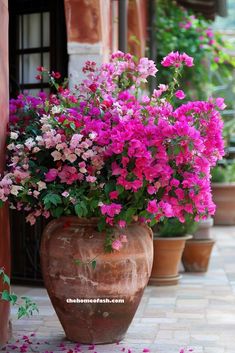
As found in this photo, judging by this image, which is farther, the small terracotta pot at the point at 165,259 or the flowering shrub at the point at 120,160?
the small terracotta pot at the point at 165,259

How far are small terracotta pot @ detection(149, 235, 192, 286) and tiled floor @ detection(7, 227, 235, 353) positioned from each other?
0.34 ft

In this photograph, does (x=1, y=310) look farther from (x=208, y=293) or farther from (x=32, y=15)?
(x=32, y=15)

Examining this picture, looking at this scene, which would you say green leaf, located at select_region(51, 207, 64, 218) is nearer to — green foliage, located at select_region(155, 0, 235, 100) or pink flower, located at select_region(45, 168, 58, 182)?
pink flower, located at select_region(45, 168, 58, 182)

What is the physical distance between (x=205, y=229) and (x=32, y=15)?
245 cm

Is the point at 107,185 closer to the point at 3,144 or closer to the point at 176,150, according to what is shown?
the point at 176,150

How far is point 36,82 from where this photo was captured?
5.13m

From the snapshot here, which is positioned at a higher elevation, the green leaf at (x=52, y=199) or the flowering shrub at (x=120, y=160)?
the flowering shrub at (x=120, y=160)

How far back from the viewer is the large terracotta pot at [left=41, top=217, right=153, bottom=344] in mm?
3285

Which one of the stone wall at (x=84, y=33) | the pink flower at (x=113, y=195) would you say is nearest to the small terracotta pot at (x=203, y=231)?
the stone wall at (x=84, y=33)

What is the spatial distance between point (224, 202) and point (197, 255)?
166 inches

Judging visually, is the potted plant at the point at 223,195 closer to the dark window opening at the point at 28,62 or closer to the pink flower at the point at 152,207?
the dark window opening at the point at 28,62

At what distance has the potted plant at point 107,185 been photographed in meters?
3.12

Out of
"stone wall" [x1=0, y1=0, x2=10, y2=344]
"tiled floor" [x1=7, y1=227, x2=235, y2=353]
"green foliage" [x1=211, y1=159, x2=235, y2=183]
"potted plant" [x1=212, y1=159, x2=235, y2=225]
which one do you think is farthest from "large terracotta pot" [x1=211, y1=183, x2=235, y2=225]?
"stone wall" [x1=0, y1=0, x2=10, y2=344]

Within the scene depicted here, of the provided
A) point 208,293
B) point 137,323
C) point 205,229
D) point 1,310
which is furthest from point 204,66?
point 1,310
